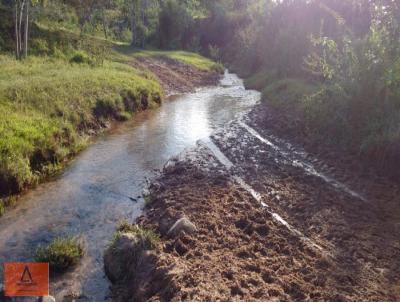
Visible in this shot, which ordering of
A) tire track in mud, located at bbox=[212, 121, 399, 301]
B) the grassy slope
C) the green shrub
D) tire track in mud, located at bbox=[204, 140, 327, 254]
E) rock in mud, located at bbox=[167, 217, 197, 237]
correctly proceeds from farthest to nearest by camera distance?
the green shrub
the grassy slope
rock in mud, located at bbox=[167, 217, 197, 237]
tire track in mud, located at bbox=[204, 140, 327, 254]
tire track in mud, located at bbox=[212, 121, 399, 301]

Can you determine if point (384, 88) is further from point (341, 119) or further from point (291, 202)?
point (291, 202)

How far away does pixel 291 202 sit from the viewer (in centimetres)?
1207

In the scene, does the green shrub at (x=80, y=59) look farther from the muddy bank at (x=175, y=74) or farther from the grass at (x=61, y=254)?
the grass at (x=61, y=254)

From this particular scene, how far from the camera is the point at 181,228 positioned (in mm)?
9930

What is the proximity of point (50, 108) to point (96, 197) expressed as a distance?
7344 mm

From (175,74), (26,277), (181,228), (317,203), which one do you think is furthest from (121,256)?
(175,74)

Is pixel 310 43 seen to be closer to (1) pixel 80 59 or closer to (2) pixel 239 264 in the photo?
(1) pixel 80 59

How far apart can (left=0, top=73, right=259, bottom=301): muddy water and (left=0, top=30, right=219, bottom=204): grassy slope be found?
2.36ft

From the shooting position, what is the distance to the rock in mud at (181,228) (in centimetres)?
986

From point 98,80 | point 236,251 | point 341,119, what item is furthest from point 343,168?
point 98,80

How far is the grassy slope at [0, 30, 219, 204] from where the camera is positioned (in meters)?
13.7

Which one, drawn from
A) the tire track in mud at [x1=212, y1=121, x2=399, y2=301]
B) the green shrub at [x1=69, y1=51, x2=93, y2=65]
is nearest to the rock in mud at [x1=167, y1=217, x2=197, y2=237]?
the tire track in mud at [x1=212, y1=121, x2=399, y2=301]

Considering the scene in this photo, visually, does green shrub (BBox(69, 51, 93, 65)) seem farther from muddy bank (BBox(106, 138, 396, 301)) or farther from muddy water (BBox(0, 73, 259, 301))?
muddy bank (BBox(106, 138, 396, 301))

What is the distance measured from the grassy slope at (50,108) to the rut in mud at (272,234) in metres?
4.22
